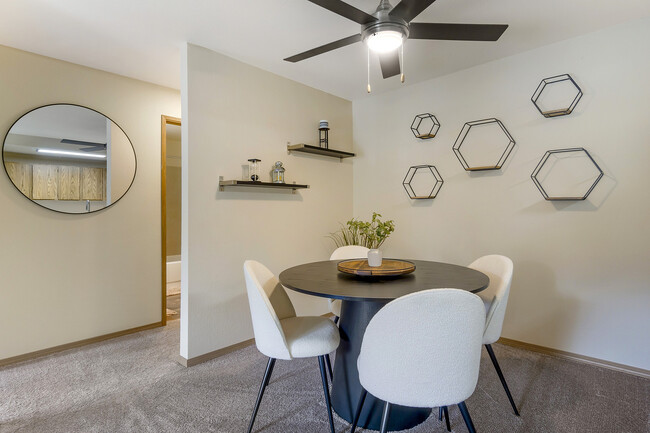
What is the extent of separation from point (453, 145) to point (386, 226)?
5.30 ft

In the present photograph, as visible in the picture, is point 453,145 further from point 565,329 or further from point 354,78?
point 565,329

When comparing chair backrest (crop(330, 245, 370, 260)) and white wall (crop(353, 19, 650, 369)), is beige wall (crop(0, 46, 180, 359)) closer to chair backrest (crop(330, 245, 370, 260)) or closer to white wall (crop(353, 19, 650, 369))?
chair backrest (crop(330, 245, 370, 260))

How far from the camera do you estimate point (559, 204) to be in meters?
2.81

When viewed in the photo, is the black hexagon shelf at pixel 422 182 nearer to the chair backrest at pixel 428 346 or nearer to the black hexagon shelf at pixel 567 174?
the black hexagon shelf at pixel 567 174

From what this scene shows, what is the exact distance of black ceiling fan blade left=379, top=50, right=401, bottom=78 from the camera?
2.21 meters

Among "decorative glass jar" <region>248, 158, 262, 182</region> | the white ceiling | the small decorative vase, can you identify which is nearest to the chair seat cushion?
the small decorative vase

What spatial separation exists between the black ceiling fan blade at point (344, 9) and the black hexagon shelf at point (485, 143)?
183cm

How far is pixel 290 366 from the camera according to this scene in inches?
104

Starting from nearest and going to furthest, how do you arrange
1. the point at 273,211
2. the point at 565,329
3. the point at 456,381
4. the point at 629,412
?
the point at 456,381 < the point at 629,412 < the point at 565,329 < the point at 273,211

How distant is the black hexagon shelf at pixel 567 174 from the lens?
2.67 m

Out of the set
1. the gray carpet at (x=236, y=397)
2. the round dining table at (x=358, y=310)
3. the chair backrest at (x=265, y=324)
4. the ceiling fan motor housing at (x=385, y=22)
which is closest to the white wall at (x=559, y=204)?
the gray carpet at (x=236, y=397)

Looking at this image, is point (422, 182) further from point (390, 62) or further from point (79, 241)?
point (79, 241)

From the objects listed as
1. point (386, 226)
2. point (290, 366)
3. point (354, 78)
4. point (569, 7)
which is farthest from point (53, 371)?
point (569, 7)

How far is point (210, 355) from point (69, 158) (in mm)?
2115
